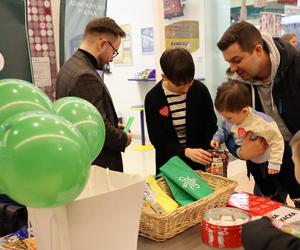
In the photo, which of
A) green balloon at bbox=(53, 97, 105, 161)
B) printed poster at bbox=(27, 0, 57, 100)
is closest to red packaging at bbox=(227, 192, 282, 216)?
green balloon at bbox=(53, 97, 105, 161)

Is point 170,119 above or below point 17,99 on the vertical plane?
below

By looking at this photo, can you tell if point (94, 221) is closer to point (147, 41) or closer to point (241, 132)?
point (241, 132)

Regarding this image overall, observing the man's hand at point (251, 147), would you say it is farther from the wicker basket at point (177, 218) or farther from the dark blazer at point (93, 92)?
the dark blazer at point (93, 92)

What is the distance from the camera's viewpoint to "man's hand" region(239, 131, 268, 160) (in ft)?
5.39

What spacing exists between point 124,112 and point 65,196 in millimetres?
5881

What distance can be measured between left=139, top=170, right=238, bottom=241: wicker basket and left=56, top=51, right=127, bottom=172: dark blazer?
0.85m

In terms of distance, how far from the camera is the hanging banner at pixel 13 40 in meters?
2.11

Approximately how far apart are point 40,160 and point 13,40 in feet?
5.40

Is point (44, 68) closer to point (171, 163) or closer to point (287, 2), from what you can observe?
point (171, 163)

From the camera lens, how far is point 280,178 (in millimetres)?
1764

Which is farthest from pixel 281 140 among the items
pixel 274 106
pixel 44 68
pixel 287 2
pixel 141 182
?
pixel 287 2

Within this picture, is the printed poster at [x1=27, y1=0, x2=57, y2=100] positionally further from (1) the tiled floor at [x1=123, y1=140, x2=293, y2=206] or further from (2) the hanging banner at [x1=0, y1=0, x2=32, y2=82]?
(1) the tiled floor at [x1=123, y1=140, x2=293, y2=206]

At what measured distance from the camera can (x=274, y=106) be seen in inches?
68.3

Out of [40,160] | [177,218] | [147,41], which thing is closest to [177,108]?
[177,218]
